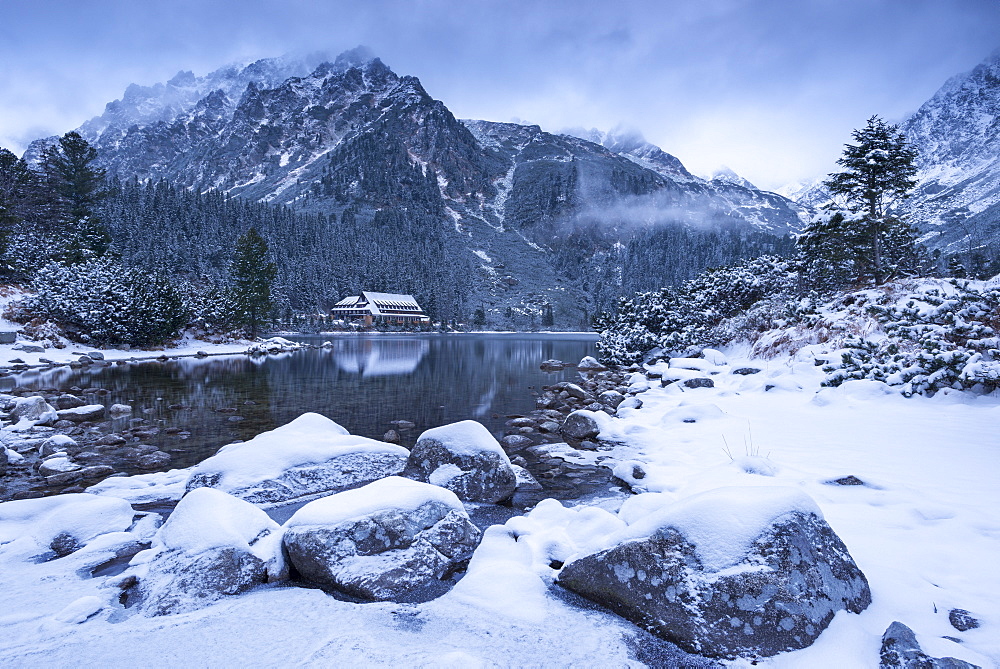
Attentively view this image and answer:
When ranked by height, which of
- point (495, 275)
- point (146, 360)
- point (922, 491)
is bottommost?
point (146, 360)

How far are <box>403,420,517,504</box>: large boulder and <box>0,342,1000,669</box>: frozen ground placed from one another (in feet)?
5.19

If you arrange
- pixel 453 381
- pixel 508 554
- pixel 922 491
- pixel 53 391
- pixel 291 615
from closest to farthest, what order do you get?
pixel 291 615 < pixel 508 554 < pixel 922 491 < pixel 53 391 < pixel 453 381

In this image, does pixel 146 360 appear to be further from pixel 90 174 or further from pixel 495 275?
pixel 495 275

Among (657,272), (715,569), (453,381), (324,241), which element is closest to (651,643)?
(715,569)

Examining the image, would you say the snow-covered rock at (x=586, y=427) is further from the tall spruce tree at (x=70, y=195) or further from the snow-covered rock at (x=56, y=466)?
the tall spruce tree at (x=70, y=195)

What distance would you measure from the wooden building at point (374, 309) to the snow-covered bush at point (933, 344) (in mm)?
104173

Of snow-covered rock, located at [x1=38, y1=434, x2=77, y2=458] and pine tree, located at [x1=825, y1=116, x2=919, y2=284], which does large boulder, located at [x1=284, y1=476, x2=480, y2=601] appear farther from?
pine tree, located at [x1=825, y1=116, x2=919, y2=284]

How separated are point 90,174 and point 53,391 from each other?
47466mm

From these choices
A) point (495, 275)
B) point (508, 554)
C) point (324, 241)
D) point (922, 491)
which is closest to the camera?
point (508, 554)

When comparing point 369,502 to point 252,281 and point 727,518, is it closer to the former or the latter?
point 727,518

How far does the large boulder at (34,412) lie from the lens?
1419 cm

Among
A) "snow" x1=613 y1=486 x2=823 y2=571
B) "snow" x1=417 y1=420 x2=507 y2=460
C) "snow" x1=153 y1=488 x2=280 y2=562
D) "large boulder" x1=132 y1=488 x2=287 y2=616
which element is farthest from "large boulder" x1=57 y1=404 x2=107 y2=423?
"snow" x1=613 y1=486 x2=823 y2=571

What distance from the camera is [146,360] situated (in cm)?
3328

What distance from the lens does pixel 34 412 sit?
14367 millimetres
